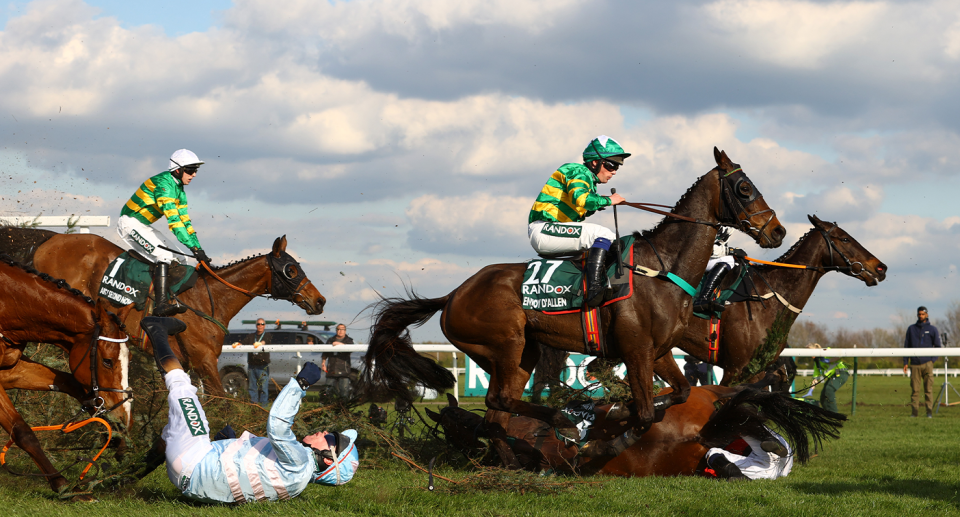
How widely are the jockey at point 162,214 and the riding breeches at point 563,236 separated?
3.55m

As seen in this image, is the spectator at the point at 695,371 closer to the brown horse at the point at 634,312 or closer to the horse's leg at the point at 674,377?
the horse's leg at the point at 674,377

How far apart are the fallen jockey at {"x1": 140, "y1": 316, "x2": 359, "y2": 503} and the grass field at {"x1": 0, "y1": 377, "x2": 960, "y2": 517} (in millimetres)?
111

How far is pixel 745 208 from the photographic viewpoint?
19.6ft

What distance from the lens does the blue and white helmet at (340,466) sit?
4473 mm

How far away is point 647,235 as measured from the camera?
622cm

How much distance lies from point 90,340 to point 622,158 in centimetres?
407

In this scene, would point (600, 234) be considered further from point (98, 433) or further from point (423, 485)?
point (98, 433)

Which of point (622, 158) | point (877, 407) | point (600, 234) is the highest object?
point (622, 158)

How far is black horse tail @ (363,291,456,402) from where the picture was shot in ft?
22.3

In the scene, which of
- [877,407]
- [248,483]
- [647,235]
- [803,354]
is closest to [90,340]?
[248,483]

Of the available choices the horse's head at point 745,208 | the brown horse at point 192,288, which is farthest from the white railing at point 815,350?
the horse's head at point 745,208

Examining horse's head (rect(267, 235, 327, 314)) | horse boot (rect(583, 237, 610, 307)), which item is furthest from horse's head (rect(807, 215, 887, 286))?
horse's head (rect(267, 235, 327, 314))

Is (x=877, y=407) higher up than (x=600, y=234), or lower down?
lower down

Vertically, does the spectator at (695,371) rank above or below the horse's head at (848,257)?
below
